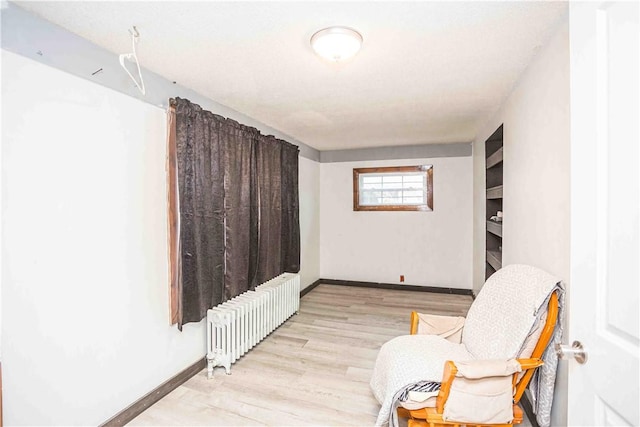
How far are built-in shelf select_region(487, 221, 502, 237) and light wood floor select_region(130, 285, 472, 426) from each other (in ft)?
4.05

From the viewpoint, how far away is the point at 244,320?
276 centimetres

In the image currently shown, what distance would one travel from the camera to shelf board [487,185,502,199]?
308 centimetres

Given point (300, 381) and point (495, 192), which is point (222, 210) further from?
point (495, 192)

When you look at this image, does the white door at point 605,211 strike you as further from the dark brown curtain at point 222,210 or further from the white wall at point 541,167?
the dark brown curtain at point 222,210

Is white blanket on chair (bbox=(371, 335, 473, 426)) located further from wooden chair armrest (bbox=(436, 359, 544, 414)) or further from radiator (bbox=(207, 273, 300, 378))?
radiator (bbox=(207, 273, 300, 378))

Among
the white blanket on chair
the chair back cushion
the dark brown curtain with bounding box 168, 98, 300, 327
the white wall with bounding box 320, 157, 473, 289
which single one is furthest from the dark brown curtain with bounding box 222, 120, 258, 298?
the white wall with bounding box 320, 157, 473, 289

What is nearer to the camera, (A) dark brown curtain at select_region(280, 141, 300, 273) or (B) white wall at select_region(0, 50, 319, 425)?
(B) white wall at select_region(0, 50, 319, 425)

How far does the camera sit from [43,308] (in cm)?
154

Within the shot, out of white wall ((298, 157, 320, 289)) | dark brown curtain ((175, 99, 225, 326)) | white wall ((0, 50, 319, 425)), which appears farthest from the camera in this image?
white wall ((298, 157, 320, 289))

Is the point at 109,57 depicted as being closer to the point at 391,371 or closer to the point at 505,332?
the point at 391,371

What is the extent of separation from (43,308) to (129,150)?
3.23 ft

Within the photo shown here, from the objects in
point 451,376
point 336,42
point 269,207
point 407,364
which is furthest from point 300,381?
point 336,42

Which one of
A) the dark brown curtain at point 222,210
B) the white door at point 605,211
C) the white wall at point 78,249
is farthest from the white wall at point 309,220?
the white door at point 605,211

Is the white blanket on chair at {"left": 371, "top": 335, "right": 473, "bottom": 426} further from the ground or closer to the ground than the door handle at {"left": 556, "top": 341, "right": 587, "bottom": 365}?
closer to the ground
